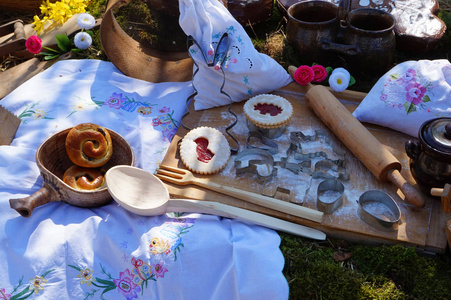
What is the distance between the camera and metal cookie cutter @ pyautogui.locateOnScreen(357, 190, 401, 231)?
6.38 ft

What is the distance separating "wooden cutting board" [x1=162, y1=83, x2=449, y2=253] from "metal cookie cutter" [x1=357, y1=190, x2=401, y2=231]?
0.03 metres

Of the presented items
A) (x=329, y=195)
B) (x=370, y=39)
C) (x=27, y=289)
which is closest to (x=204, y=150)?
(x=329, y=195)

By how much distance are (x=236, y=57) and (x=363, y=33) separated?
777mm

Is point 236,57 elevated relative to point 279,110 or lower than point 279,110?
elevated

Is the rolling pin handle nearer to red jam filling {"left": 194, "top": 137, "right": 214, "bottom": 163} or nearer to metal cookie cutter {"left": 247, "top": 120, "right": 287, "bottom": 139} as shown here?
metal cookie cutter {"left": 247, "top": 120, "right": 287, "bottom": 139}

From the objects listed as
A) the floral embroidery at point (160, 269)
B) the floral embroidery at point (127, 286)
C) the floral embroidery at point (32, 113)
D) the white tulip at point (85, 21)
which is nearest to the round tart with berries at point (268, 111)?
the floral embroidery at point (160, 269)

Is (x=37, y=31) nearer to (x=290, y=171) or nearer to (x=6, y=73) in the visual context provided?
(x=6, y=73)

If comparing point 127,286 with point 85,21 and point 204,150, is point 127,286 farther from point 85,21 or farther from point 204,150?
point 85,21

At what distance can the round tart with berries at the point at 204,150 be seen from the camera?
7.32ft

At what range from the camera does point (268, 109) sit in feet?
8.00

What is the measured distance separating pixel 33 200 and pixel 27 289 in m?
0.39

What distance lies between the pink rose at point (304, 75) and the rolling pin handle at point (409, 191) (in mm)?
844

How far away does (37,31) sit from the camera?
11.2 feet

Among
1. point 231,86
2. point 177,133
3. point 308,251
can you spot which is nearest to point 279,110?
point 231,86
